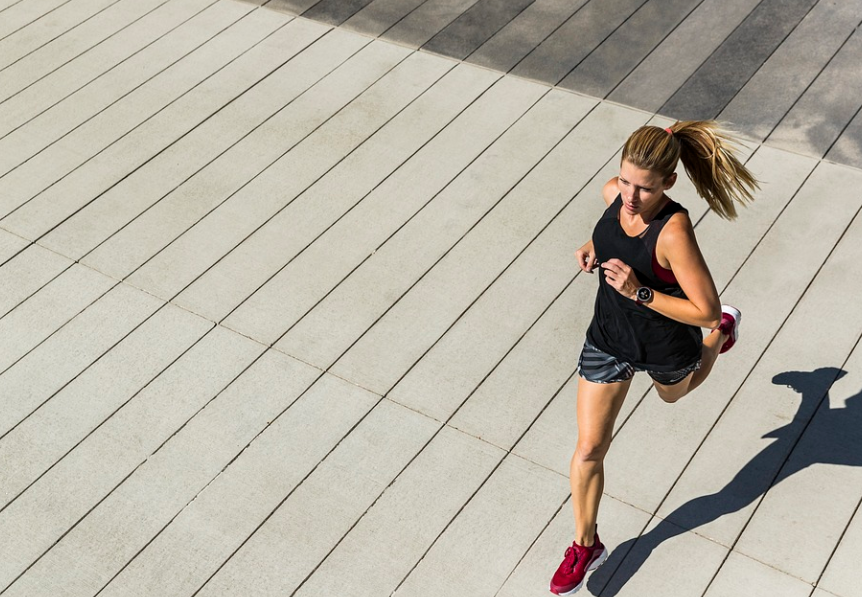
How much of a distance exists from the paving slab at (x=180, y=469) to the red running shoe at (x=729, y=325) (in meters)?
1.58

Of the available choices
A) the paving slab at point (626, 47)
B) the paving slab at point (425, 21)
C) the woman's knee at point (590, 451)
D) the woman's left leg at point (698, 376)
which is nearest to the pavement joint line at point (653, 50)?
the paving slab at point (626, 47)

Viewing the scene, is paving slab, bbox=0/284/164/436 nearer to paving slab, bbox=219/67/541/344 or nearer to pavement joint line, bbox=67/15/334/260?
pavement joint line, bbox=67/15/334/260

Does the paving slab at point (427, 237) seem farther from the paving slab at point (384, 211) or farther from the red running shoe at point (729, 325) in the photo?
the red running shoe at point (729, 325)

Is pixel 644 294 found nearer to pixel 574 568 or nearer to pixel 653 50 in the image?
pixel 574 568

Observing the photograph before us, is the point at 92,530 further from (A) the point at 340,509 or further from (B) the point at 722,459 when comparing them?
(B) the point at 722,459

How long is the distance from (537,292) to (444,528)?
1.41 meters

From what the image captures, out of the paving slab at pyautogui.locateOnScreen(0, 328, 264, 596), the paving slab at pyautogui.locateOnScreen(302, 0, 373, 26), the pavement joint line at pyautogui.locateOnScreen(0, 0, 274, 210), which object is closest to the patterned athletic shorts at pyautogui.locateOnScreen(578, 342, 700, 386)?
the paving slab at pyautogui.locateOnScreen(0, 328, 264, 596)

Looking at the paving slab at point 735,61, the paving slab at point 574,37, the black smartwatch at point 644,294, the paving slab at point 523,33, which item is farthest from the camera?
the paving slab at point 523,33

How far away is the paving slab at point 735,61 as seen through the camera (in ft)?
19.9

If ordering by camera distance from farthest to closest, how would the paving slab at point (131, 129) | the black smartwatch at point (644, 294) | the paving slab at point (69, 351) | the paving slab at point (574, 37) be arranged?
the paving slab at point (574, 37) → the paving slab at point (131, 129) → the paving slab at point (69, 351) → the black smartwatch at point (644, 294)

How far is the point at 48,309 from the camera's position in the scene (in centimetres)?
502

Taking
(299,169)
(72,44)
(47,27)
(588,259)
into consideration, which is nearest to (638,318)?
(588,259)

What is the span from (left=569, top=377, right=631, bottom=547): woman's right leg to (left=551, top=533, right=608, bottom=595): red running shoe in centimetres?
17

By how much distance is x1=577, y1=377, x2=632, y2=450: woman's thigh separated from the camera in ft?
11.5
